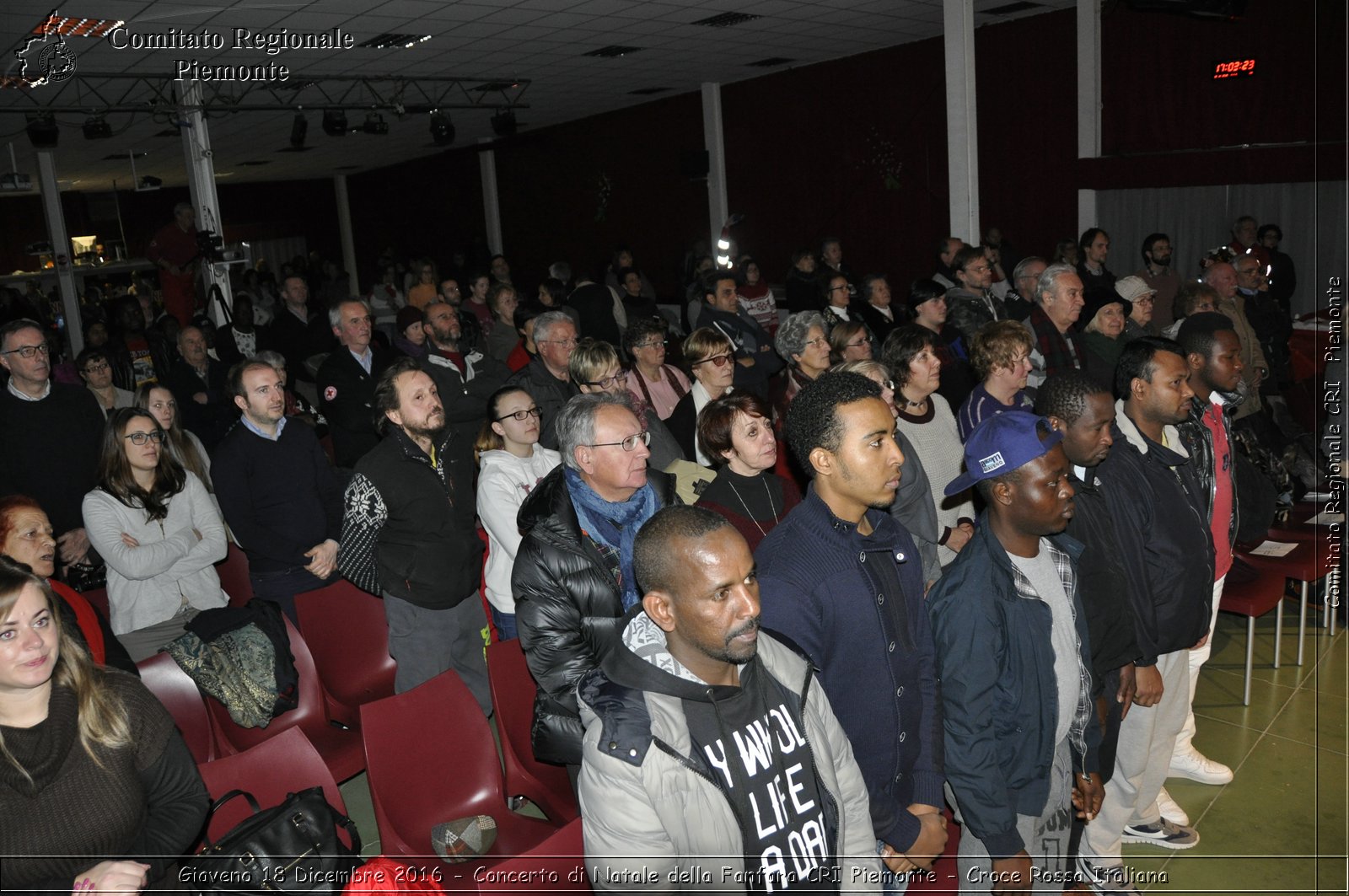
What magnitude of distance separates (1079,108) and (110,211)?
73.9ft

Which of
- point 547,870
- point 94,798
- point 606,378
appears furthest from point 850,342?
point 94,798

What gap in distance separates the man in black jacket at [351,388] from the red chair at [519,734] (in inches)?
98.1

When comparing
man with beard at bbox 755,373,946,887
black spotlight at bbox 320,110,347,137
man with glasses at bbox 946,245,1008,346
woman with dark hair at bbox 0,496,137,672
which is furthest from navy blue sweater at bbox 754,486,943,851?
black spotlight at bbox 320,110,347,137

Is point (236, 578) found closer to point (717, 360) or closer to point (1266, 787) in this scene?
point (717, 360)

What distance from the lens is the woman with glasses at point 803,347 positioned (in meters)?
4.45

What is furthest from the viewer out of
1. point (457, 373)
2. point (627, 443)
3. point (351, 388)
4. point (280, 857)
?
point (457, 373)

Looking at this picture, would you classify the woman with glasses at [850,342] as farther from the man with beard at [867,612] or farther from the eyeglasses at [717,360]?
the man with beard at [867,612]

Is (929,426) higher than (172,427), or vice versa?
(172,427)

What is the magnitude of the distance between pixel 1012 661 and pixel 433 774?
172 cm

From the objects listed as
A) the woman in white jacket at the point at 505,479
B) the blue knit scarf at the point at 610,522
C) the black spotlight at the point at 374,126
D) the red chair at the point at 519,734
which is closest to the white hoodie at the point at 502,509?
the woman in white jacket at the point at 505,479

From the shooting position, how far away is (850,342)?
463 centimetres

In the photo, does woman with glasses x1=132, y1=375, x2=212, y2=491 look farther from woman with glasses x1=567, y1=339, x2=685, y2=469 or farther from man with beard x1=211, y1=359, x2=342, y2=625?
woman with glasses x1=567, y1=339, x2=685, y2=469


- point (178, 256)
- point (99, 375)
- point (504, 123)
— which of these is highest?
point (504, 123)

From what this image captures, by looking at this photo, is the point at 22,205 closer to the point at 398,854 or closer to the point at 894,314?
the point at 894,314
